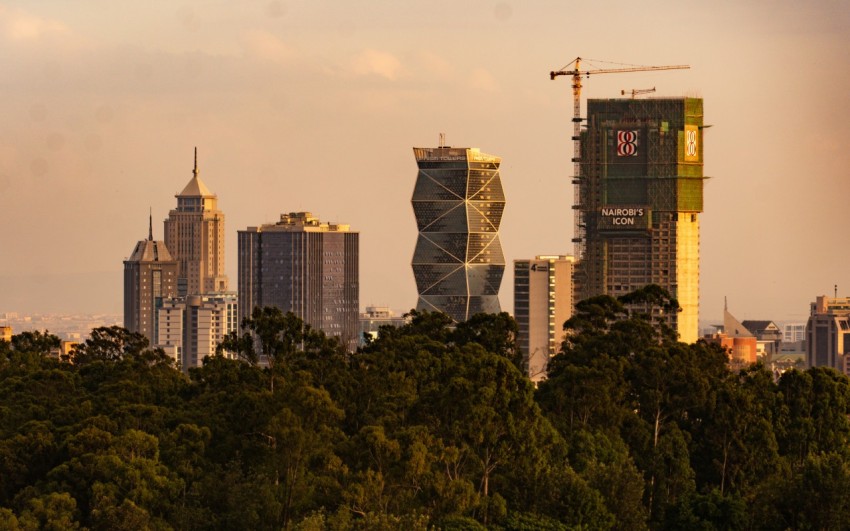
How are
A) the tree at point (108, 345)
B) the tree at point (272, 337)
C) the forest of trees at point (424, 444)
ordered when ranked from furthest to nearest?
the tree at point (108, 345), the tree at point (272, 337), the forest of trees at point (424, 444)

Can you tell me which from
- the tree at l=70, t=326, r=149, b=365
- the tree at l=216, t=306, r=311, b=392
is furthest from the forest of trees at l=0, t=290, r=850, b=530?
the tree at l=70, t=326, r=149, b=365

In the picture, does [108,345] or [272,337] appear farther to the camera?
[108,345]

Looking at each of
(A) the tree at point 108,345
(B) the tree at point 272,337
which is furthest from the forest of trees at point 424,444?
(A) the tree at point 108,345

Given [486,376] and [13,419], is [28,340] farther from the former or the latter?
[486,376]

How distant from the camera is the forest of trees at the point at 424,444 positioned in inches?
2842

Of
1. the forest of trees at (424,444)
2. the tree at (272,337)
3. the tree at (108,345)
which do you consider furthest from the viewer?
the tree at (108,345)

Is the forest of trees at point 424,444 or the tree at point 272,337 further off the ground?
the tree at point 272,337

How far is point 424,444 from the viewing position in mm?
72562

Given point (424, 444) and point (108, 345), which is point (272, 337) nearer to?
point (424, 444)

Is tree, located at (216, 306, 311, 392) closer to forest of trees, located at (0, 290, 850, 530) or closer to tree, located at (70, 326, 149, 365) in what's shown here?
forest of trees, located at (0, 290, 850, 530)

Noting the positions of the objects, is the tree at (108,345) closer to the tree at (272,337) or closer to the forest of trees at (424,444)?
the tree at (272,337)

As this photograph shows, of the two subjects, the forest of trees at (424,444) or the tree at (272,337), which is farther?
the tree at (272,337)

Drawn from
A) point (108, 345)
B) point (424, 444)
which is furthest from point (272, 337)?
point (108, 345)

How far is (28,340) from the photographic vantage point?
4719 inches
